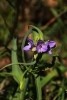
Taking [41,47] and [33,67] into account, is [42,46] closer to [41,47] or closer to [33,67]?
[41,47]

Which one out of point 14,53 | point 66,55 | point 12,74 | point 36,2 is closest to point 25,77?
point 12,74

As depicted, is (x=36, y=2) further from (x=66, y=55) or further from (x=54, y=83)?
(x=54, y=83)

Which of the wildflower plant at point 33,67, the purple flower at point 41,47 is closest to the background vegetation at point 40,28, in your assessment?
the wildflower plant at point 33,67

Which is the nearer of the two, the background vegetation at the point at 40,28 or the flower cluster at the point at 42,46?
the flower cluster at the point at 42,46

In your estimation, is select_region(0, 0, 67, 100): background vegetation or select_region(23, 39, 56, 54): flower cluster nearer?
select_region(23, 39, 56, 54): flower cluster

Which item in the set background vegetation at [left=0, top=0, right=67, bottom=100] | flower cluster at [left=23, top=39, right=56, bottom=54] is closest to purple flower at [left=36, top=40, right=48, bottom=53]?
flower cluster at [left=23, top=39, right=56, bottom=54]

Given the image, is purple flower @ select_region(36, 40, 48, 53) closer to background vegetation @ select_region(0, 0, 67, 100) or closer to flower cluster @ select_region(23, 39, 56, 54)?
flower cluster @ select_region(23, 39, 56, 54)

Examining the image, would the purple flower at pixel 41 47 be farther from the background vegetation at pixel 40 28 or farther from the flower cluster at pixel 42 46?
the background vegetation at pixel 40 28

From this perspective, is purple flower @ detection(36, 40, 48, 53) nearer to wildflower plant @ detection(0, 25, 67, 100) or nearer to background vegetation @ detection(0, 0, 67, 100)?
wildflower plant @ detection(0, 25, 67, 100)

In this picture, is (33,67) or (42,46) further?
(33,67)

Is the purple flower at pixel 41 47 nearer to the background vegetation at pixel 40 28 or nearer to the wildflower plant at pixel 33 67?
the wildflower plant at pixel 33 67

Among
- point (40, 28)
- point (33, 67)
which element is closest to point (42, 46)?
point (33, 67)
